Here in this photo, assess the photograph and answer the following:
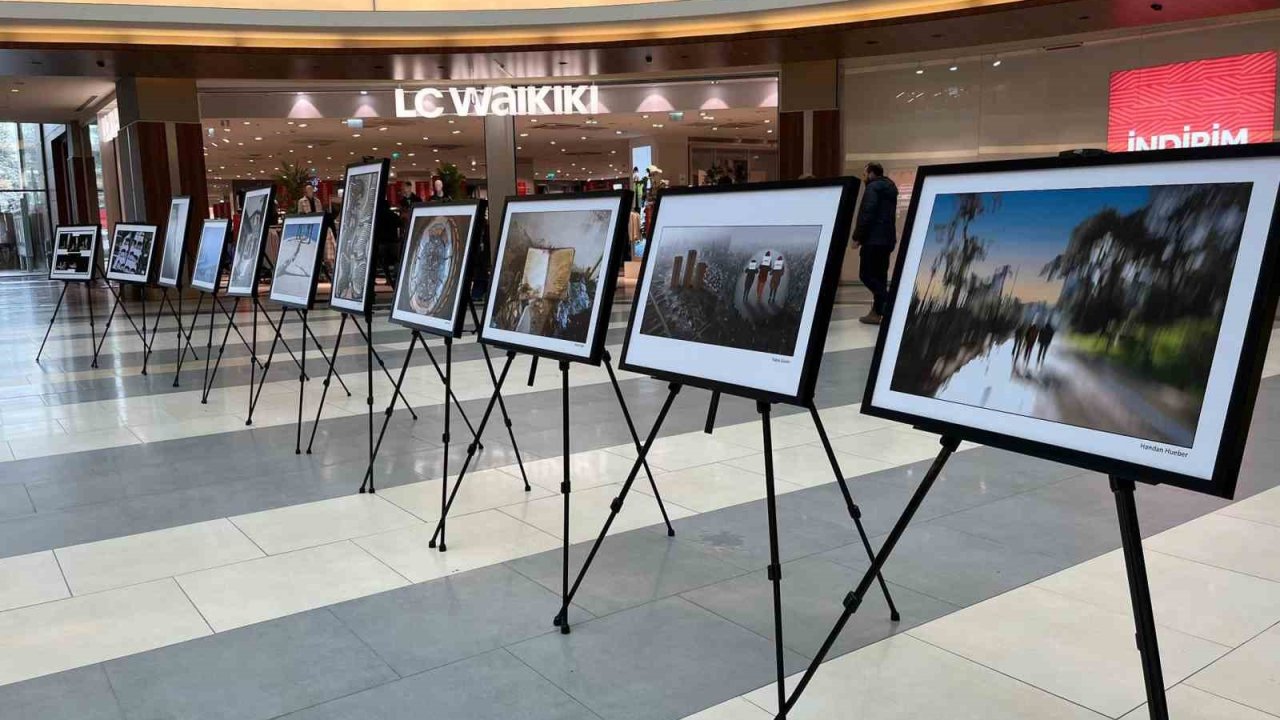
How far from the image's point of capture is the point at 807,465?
4617 mm

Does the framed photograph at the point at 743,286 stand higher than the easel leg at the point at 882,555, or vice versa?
the framed photograph at the point at 743,286

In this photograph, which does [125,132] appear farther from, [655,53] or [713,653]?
[713,653]

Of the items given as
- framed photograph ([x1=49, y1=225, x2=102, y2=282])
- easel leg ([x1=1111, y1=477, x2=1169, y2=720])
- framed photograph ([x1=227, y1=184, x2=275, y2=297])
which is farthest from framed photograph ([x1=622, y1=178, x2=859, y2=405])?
framed photograph ([x1=49, y1=225, x2=102, y2=282])

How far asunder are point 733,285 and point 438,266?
1790 mm

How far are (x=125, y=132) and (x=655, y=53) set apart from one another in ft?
27.1

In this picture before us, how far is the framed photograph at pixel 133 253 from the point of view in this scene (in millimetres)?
8117

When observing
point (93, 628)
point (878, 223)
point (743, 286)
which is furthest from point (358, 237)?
point (878, 223)

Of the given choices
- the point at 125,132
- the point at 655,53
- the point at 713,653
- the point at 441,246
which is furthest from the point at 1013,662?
the point at 125,132

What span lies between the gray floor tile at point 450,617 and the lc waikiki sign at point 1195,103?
11.2 m

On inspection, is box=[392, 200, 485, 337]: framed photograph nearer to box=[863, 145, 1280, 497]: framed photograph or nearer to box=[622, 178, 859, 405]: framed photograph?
box=[622, 178, 859, 405]: framed photograph

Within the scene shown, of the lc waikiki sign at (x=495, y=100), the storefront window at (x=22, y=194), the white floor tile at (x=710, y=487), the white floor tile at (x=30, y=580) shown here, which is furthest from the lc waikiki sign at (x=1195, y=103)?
the storefront window at (x=22, y=194)

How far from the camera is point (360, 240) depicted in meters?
4.51

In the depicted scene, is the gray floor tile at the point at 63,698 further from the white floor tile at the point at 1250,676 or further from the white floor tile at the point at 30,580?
the white floor tile at the point at 1250,676

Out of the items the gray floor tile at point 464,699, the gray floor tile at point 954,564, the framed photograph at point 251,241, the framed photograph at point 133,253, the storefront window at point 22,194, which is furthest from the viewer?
the storefront window at point 22,194
